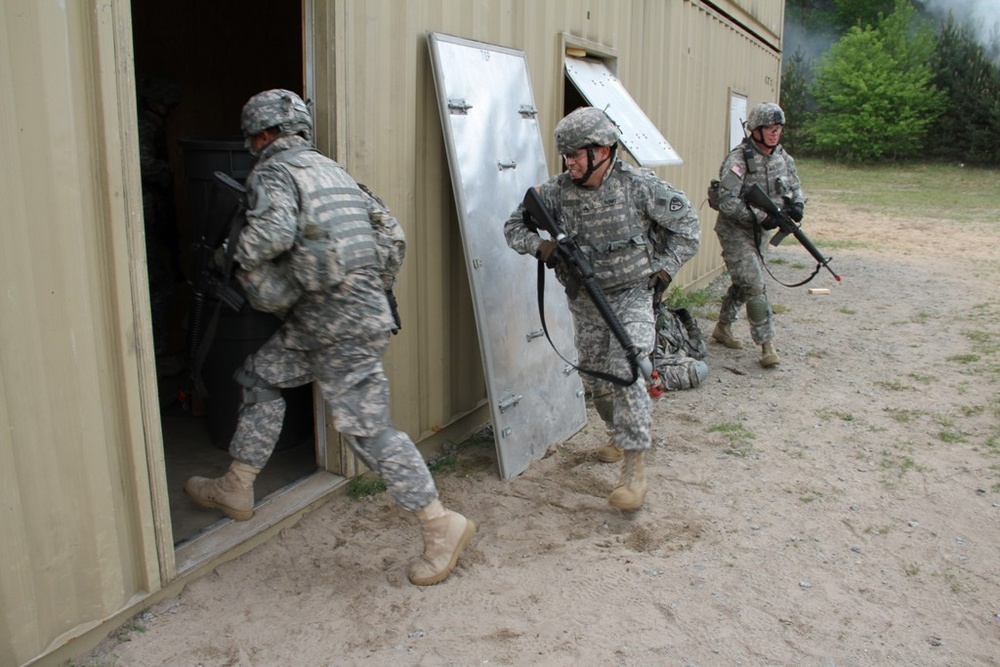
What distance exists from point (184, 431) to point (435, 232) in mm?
1768

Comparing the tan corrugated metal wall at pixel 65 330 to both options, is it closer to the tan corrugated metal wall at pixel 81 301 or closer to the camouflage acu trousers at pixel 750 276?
the tan corrugated metal wall at pixel 81 301

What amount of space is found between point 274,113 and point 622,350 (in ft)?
6.08

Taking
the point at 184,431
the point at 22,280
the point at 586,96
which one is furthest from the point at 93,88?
the point at 586,96

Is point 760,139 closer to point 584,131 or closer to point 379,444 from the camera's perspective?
point 584,131

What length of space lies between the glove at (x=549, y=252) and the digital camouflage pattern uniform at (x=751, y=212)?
8.93 feet

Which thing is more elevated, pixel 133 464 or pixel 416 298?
pixel 416 298

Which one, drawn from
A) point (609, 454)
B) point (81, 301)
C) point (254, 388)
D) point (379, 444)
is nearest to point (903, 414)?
A: point (609, 454)

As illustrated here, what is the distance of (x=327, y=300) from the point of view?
3133 millimetres

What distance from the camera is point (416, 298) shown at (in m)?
4.27

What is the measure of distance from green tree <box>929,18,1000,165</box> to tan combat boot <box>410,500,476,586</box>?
83.7ft

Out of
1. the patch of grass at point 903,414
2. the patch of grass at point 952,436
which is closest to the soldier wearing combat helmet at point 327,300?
the patch of grass at point 952,436

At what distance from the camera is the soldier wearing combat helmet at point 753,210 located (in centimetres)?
620

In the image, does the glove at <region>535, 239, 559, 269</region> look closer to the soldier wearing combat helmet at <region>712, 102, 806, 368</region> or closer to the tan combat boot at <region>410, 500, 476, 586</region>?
the tan combat boot at <region>410, 500, 476, 586</region>

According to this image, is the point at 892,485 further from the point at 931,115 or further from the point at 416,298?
the point at 931,115
